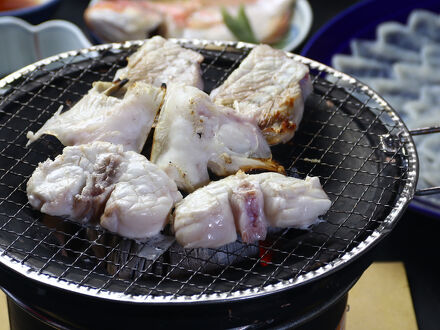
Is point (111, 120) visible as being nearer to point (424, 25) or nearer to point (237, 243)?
point (237, 243)

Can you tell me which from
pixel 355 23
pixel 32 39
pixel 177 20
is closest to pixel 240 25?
pixel 177 20

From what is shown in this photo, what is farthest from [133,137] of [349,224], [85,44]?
[85,44]

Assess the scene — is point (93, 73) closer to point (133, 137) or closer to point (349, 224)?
point (133, 137)

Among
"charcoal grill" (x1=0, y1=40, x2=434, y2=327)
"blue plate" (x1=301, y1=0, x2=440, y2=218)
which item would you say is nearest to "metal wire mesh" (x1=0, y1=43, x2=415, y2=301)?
"charcoal grill" (x1=0, y1=40, x2=434, y2=327)

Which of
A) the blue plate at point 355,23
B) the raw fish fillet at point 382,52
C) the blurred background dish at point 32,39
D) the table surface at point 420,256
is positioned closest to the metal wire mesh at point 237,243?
the table surface at point 420,256

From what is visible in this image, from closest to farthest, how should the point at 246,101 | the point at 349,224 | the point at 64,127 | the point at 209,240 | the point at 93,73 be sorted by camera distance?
the point at 209,240 < the point at 349,224 < the point at 64,127 < the point at 246,101 < the point at 93,73

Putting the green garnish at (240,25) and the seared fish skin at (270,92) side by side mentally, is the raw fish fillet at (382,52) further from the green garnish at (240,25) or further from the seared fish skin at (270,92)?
the seared fish skin at (270,92)
